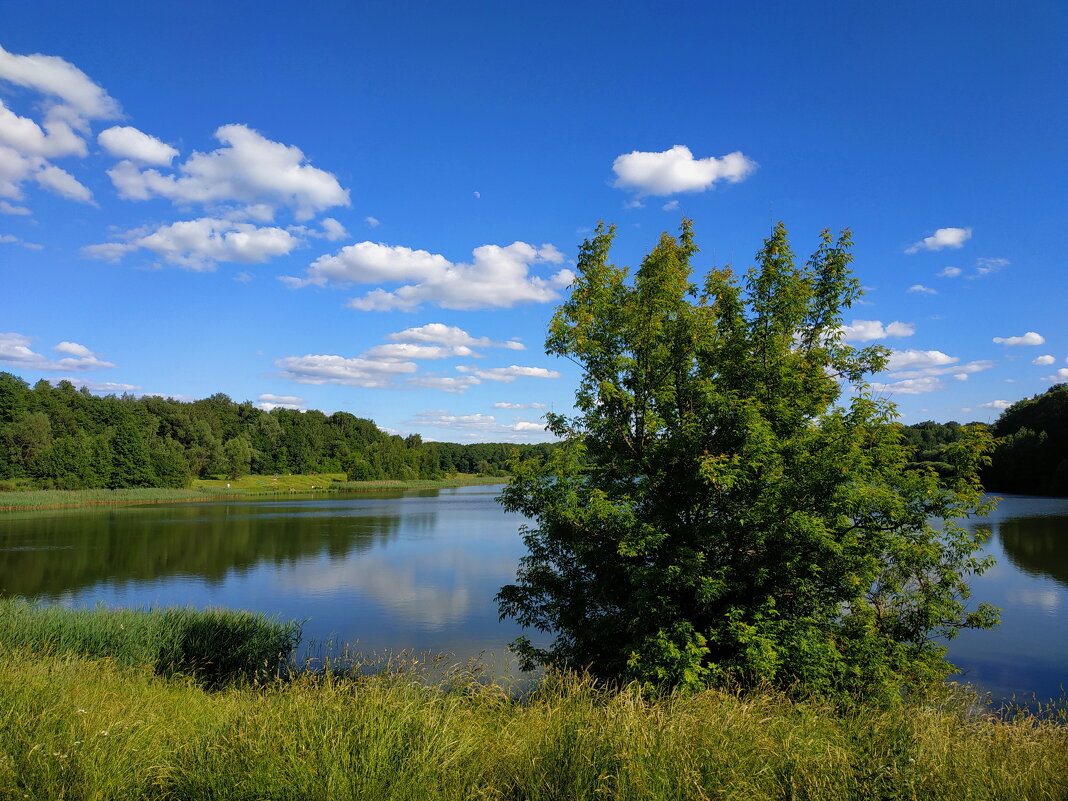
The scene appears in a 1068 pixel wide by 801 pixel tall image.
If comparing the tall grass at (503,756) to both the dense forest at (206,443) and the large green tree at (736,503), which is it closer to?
the large green tree at (736,503)

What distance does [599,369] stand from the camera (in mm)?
11062

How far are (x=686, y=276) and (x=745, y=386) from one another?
2.63 meters

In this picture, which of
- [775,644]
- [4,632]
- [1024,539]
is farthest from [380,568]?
[1024,539]

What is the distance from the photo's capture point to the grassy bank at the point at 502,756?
3.81 meters

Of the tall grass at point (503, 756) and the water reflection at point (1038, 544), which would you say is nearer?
the tall grass at point (503, 756)

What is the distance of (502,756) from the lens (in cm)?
438

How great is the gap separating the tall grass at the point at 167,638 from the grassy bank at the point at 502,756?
7088mm

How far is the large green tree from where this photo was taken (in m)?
8.82

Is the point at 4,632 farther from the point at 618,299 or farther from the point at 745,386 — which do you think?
the point at 745,386

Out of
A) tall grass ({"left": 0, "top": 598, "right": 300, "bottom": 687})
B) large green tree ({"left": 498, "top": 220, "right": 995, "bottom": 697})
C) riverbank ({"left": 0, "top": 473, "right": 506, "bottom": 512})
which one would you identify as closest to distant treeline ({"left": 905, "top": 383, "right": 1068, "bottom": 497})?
large green tree ({"left": 498, "top": 220, "right": 995, "bottom": 697})

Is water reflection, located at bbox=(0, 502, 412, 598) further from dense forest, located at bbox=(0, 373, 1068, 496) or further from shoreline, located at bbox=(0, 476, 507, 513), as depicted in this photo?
dense forest, located at bbox=(0, 373, 1068, 496)

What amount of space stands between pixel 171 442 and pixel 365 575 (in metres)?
71.2

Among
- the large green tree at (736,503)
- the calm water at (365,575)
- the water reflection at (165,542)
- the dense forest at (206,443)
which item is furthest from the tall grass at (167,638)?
the dense forest at (206,443)

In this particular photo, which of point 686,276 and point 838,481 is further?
point 686,276
